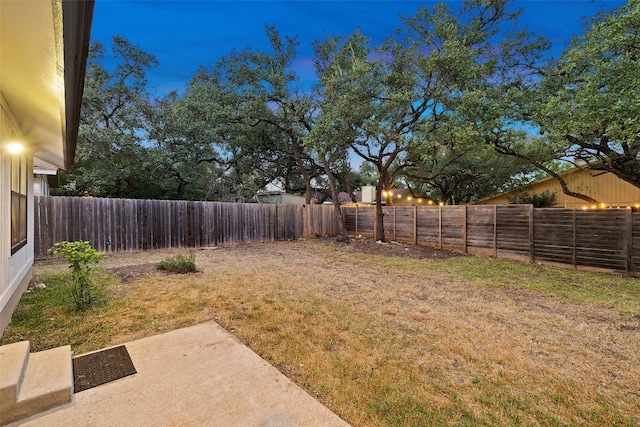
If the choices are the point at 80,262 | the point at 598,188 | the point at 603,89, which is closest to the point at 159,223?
the point at 80,262

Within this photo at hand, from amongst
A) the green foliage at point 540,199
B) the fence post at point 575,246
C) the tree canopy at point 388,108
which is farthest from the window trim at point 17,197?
the green foliage at point 540,199

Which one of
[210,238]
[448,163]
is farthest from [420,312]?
[448,163]

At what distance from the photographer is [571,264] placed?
6.59 metres

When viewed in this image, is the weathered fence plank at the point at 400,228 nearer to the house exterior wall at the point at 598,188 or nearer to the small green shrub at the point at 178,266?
the small green shrub at the point at 178,266

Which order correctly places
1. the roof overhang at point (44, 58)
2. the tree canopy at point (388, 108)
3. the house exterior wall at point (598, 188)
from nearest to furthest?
the roof overhang at point (44, 58) → the tree canopy at point (388, 108) → the house exterior wall at point (598, 188)

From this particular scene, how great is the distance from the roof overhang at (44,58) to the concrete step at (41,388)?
2033 mm

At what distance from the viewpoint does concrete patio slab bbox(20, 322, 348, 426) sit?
1730 millimetres

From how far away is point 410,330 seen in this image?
3174 millimetres

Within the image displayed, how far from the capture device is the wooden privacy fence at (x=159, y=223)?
7160mm

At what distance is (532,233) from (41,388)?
29.8 feet

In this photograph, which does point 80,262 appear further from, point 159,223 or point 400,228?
point 400,228

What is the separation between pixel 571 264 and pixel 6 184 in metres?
9.97

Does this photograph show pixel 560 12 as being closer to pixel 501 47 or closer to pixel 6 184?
pixel 501 47

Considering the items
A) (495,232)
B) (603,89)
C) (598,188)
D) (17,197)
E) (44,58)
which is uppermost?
(603,89)
